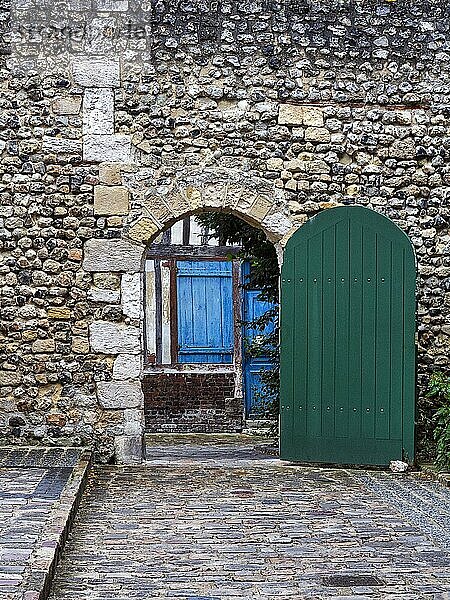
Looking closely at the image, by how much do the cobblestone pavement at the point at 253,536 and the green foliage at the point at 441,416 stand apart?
434 mm

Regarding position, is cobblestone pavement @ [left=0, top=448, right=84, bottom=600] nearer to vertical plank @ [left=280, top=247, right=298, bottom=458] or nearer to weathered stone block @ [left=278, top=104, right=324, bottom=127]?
vertical plank @ [left=280, top=247, right=298, bottom=458]

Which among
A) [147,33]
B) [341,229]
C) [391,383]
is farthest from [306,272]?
[147,33]

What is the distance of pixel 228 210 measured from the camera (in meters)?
8.88

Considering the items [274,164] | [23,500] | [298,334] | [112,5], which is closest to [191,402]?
[298,334]

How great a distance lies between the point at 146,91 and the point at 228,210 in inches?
47.1

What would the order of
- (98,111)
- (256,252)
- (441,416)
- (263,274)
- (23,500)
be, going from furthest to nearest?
A: (256,252) → (263,274) → (98,111) → (441,416) → (23,500)

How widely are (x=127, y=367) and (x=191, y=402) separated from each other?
482 centimetres

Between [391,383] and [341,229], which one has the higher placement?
[341,229]

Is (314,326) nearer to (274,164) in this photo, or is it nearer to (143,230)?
(274,164)

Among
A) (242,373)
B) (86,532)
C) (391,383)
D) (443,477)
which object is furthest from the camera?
(242,373)

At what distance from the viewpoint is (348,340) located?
8.75 metres

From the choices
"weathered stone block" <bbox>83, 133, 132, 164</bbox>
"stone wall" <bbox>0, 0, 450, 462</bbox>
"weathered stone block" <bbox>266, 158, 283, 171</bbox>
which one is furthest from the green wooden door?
"weathered stone block" <bbox>83, 133, 132, 164</bbox>

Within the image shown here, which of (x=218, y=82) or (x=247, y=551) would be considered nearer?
(x=247, y=551)

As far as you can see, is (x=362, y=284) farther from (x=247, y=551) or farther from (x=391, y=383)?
(x=247, y=551)
